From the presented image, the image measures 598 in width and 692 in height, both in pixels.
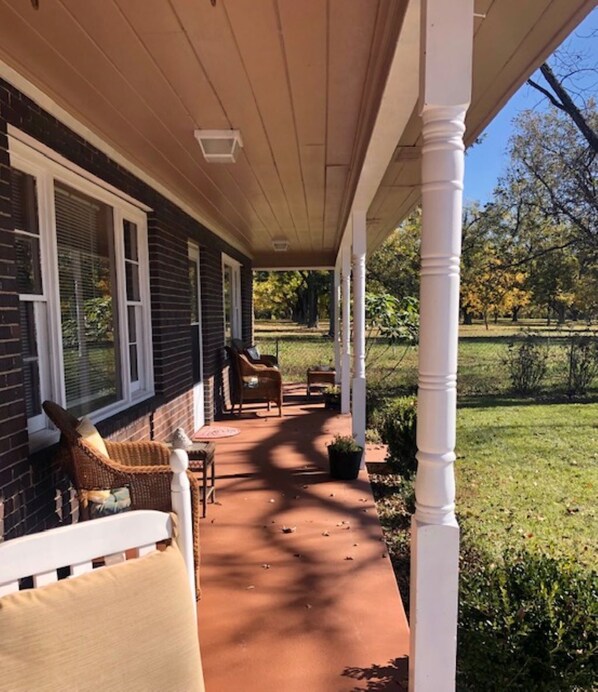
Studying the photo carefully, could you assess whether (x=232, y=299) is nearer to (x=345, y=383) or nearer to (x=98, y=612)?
(x=345, y=383)

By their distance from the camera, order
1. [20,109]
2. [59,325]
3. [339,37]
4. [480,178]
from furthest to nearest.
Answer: [480,178]
[59,325]
[20,109]
[339,37]

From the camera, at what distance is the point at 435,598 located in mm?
1510

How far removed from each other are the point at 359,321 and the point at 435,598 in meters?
3.05

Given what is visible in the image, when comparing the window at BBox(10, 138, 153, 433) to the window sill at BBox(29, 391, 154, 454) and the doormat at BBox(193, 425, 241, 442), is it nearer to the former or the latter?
the window sill at BBox(29, 391, 154, 454)

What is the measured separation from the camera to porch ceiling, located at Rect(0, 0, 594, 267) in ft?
5.40

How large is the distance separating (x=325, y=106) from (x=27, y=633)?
2.35 meters

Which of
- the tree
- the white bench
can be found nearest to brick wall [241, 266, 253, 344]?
the white bench

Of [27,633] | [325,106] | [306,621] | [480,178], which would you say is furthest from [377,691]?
[480,178]

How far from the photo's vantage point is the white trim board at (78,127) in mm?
2166

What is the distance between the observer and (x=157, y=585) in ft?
4.22

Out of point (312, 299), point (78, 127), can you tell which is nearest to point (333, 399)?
point (78, 127)

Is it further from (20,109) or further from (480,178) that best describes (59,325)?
(480,178)

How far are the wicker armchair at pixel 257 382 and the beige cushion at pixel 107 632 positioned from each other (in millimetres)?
5292

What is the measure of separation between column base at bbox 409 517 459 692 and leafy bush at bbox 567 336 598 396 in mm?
8523
